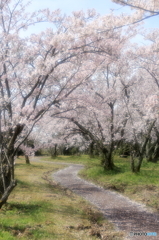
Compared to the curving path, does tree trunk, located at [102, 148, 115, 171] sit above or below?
above

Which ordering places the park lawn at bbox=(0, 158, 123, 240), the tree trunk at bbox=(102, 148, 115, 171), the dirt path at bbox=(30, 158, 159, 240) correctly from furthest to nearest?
the tree trunk at bbox=(102, 148, 115, 171) < the dirt path at bbox=(30, 158, 159, 240) < the park lawn at bbox=(0, 158, 123, 240)

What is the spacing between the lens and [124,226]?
26.0 feet

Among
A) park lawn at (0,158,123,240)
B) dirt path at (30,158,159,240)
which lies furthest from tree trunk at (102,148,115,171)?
park lawn at (0,158,123,240)

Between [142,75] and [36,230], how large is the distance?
17667 millimetres

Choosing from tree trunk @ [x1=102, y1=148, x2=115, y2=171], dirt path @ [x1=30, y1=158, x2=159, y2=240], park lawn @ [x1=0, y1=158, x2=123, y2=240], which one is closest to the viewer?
park lawn @ [x1=0, y1=158, x2=123, y2=240]

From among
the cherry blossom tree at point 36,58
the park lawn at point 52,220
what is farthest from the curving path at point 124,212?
the cherry blossom tree at point 36,58

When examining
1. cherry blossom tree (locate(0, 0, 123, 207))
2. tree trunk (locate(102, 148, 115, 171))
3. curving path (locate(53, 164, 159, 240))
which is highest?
cherry blossom tree (locate(0, 0, 123, 207))

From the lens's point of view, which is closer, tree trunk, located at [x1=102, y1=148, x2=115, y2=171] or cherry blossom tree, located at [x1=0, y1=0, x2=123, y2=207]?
cherry blossom tree, located at [x1=0, y1=0, x2=123, y2=207]

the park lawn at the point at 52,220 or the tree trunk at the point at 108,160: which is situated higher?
the tree trunk at the point at 108,160

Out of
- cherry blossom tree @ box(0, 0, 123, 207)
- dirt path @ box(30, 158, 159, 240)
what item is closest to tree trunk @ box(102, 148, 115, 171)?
dirt path @ box(30, 158, 159, 240)

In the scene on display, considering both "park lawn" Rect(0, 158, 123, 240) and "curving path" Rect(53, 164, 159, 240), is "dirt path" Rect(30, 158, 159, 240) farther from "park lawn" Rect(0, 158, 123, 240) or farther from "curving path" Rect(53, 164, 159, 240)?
"park lawn" Rect(0, 158, 123, 240)

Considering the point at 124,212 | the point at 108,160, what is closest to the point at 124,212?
the point at 124,212

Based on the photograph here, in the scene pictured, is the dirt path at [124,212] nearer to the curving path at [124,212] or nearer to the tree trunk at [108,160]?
the curving path at [124,212]

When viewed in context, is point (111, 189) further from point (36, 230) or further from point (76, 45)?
point (76, 45)
